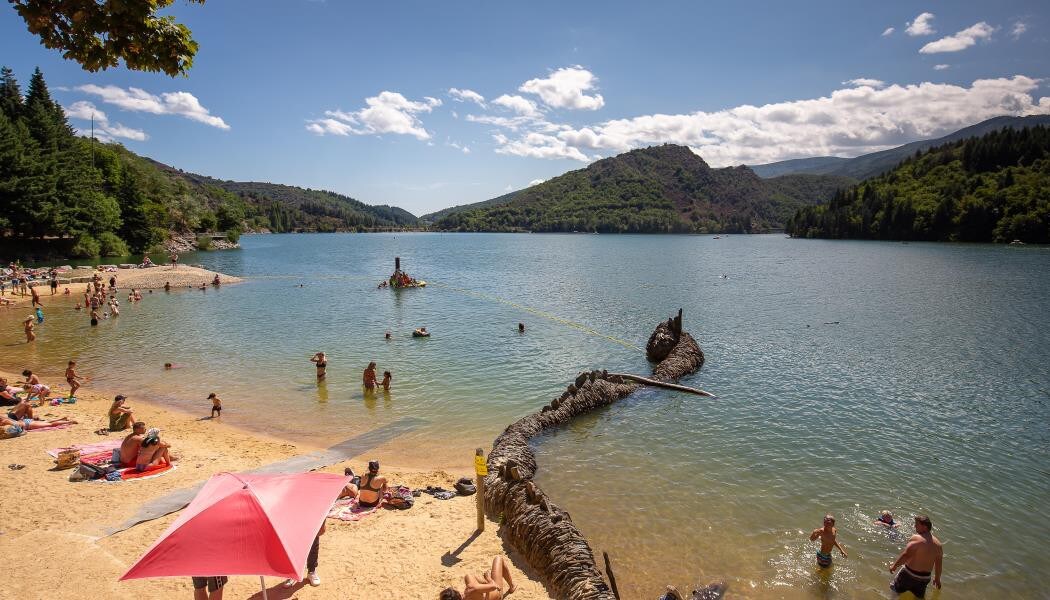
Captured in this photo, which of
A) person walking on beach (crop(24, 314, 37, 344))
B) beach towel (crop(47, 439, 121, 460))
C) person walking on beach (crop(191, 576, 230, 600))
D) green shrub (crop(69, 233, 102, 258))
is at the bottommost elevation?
beach towel (crop(47, 439, 121, 460))

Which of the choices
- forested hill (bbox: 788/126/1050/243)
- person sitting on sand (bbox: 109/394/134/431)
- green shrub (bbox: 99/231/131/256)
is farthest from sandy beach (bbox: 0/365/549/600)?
forested hill (bbox: 788/126/1050/243)

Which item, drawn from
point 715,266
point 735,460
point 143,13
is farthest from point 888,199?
point 143,13

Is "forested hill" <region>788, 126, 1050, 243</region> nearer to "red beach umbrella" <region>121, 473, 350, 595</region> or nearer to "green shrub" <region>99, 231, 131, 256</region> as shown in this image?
"red beach umbrella" <region>121, 473, 350, 595</region>

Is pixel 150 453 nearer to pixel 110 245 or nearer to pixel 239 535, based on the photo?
pixel 239 535

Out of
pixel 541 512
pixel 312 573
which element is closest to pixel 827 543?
pixel 541 512

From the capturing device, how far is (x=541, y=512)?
1003 cm

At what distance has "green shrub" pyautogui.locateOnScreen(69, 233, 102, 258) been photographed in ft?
209

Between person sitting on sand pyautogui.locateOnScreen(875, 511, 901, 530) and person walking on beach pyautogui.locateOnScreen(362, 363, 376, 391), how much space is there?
16.6 metres

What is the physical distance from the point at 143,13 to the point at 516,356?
21918 mm

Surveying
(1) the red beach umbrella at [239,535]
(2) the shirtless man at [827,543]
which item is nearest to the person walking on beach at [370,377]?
(1) the red beach umbrella at [239,535]

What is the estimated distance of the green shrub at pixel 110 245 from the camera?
6856 cm

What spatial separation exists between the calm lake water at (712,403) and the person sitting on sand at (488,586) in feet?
7.98

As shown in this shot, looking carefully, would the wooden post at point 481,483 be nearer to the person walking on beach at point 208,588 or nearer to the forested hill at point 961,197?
the person walking on beach at point 208,588

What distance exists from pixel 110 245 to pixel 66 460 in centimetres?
7417
